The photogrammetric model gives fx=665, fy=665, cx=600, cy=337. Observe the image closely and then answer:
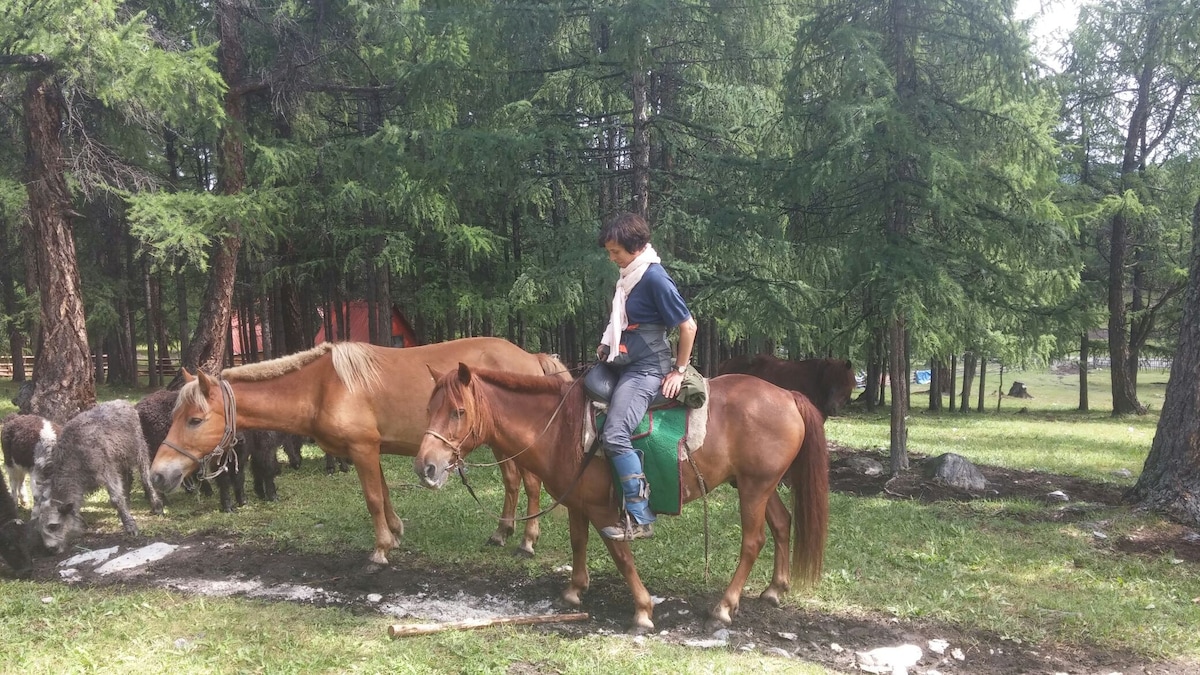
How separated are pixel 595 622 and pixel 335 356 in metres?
3.39

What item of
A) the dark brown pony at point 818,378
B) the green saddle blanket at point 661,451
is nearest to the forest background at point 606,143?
the dark brown pony at point 818,378

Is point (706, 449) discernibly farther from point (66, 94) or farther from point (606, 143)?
point (66, 94)

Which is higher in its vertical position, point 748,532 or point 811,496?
point 811,496

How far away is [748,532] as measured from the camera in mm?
4742

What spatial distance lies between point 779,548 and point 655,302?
7.31 feet

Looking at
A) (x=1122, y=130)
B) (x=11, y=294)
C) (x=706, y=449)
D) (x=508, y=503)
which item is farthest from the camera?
(x=11, y=294)

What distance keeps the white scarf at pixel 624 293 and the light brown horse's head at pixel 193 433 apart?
3.42 m

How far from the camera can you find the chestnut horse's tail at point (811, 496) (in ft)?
15.8

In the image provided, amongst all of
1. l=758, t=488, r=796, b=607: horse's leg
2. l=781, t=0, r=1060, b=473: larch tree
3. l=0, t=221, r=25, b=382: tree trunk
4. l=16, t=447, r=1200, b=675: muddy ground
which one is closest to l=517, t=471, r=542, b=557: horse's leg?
l=16, t=447, r=1200, b=675: muddy ground

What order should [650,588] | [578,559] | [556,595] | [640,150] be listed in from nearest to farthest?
[578,559]
[556,595]
[650,588]
[640,150]

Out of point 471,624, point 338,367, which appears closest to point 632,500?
point 471,624

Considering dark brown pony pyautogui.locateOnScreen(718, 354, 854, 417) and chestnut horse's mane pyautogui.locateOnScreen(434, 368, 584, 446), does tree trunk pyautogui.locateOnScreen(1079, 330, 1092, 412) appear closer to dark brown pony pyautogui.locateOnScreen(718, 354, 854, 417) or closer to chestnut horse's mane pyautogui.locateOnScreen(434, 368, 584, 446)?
dark brown pony pyautogui.locateOnScreen(718, 354, 854, 417)

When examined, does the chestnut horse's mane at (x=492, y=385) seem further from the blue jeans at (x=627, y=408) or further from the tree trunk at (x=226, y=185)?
the tree trunk at (x=226, y=185)

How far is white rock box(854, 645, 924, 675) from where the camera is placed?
13.0 ft
